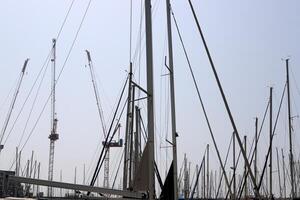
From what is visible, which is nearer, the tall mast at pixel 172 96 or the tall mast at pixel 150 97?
the tall mast at pixel 150 97

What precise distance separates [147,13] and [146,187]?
24.4 feet

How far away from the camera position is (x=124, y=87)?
4116 centimetres

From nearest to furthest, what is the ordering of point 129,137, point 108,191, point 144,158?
point 108,191
point 144,158
point 129,137

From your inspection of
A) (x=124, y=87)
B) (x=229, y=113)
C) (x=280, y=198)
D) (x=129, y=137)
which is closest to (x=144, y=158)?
(x=229, y=113)

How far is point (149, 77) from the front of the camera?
65.5 ft

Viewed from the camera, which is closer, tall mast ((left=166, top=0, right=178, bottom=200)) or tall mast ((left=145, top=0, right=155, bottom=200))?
tall mast ((left=145, top=0, right=155, bottom=200))

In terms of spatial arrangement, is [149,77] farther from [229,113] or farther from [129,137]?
[129,137]

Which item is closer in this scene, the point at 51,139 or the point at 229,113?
the point at 229,113

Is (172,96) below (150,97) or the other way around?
the other way around

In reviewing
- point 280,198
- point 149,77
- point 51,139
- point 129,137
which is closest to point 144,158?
point 149,77

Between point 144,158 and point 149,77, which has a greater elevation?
point 149,77

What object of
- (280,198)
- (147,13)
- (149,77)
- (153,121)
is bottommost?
(280,198)

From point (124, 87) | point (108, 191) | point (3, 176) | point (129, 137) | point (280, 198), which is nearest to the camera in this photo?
point (3, 176)

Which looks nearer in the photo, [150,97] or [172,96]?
[150,97]
